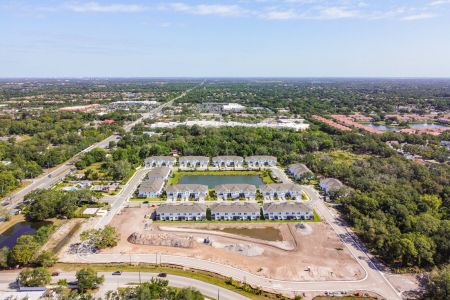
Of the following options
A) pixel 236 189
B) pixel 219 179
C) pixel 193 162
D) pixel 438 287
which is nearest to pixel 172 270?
pixel 236 189

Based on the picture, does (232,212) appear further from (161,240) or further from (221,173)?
(221,173)

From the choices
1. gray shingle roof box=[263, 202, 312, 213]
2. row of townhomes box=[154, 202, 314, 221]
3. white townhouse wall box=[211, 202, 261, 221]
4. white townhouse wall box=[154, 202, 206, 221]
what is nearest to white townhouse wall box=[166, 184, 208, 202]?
row of townhomes box=[154, 202, 314, 221]

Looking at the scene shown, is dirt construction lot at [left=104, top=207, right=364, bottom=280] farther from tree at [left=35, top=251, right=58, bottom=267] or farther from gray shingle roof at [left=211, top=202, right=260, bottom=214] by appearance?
tree at [left=35, top=251, right=58, bottom=267]

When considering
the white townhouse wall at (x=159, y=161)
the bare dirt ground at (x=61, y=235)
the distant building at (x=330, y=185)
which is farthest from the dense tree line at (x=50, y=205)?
the distant building at (x=330, y=185)

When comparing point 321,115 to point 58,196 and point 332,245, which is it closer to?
point 332,245

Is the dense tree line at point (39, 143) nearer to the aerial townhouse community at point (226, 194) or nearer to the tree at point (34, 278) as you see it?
the aerial townhouse community at point (226, 194)

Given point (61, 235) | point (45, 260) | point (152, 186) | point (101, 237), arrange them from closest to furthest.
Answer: point (45, 260)
point (101, 237)
point (61, 235)
point (152, 186)
